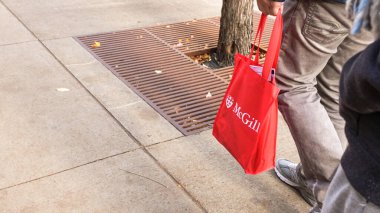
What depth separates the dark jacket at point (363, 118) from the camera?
107cm

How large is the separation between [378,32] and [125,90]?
296 centimetres

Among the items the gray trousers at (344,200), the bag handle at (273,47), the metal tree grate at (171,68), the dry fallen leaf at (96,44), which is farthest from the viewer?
the dry fallen leaf at (96,44)

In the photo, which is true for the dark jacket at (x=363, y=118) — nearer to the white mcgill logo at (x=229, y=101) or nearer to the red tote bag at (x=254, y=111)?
the red tote bag at (x=254, y=111)

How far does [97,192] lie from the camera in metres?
2.74

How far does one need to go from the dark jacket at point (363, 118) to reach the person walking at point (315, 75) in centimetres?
103

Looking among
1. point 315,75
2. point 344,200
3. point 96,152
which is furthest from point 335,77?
point 96,152

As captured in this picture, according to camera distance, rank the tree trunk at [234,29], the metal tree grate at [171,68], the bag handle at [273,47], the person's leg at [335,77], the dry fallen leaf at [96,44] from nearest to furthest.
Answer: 1. the bag handle at [273,47]
2. the person's leg at [335,77]
3. the metal tree grate at [171,68]
4. the tree trunk at [234,29]
5. the dry fallen leaf at [96,44]

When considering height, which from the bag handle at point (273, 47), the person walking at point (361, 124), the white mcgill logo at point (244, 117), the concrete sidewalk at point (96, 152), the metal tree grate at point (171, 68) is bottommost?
the metal tree grate at point (171, 68)

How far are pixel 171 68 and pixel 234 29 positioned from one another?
0.72 metres

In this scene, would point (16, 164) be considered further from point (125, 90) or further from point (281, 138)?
point (281, 138)

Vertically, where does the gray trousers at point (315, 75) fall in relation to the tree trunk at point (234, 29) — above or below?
above

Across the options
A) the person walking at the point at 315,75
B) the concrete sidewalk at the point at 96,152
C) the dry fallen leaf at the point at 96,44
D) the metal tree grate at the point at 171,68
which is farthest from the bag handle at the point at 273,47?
the dry fallen leaf at the point at 96,44

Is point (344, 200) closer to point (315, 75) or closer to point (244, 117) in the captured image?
point (244, 117)

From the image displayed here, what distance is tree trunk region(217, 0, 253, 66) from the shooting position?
4.41 metres
